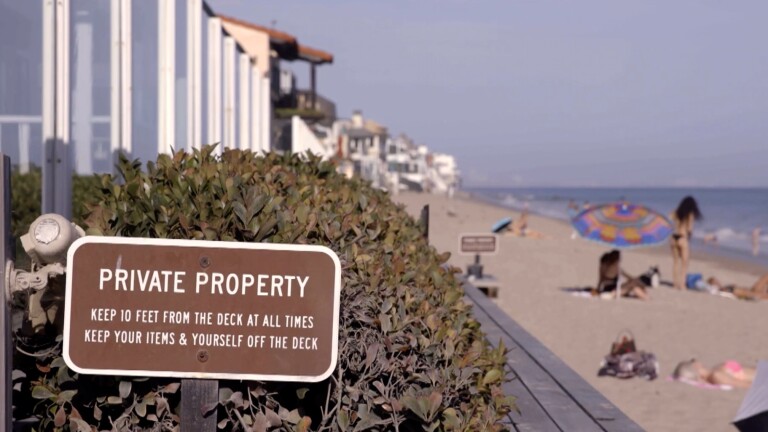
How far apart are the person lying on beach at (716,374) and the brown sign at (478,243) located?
195 inches

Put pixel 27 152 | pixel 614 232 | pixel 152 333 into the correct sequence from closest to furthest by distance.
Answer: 1. pixel 152 333
2. pixel 27 152
3. pixel 614 232

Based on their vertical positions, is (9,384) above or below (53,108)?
below

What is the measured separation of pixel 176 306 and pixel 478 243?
1357 centimetres

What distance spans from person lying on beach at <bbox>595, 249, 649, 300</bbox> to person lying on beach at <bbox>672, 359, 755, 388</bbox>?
7785 mm

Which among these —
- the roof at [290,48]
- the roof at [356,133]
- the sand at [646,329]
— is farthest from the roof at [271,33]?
the roof at [356,133]

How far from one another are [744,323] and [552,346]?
5908mm

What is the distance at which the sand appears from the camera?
1033cm

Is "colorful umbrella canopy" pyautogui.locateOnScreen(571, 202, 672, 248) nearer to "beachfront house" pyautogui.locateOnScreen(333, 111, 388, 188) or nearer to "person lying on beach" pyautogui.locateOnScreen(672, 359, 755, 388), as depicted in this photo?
"person lying on beach" pyautogui.locateOnScreen(672, 359, 755, 388)

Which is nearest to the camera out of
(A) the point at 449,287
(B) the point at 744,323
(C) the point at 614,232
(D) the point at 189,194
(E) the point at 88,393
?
(E) the point at 88,393

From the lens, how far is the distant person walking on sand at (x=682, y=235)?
22.5 m

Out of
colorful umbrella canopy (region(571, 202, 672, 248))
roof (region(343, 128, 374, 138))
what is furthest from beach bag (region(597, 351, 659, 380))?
roof (region(343, 128, 374, 138))

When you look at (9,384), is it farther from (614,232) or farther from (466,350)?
(614,232)

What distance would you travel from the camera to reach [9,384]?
3.02 metres

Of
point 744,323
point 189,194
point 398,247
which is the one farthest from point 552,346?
point 189,194
